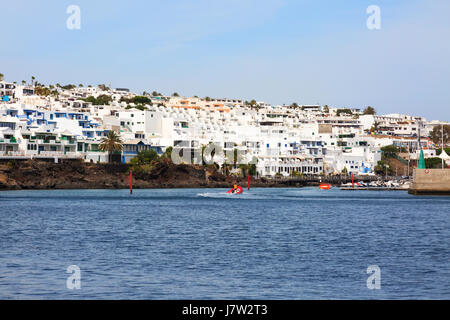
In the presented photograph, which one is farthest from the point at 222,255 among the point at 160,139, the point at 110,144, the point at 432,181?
the point at 160,139

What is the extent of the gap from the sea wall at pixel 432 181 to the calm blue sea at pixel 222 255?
147ft

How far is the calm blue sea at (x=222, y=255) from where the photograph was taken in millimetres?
25578

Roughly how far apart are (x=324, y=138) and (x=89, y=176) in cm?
8232

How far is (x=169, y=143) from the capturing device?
504ft

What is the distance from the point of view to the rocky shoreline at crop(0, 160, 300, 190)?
118 m

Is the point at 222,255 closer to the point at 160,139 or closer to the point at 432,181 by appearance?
the point at 432,181

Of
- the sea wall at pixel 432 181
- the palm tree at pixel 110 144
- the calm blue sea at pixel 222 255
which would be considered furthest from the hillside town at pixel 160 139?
the calm blue sea at pixel 222 255

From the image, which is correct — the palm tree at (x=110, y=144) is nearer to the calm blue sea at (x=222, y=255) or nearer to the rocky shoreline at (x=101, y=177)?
the rocky shoreline at (x=101, y=177)

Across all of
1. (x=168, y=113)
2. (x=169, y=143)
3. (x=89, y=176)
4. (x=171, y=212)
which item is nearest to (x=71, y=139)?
(x=89, y=176)

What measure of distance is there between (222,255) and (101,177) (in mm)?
96830

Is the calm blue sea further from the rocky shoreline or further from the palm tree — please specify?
the palm tree
